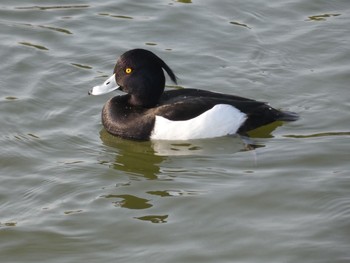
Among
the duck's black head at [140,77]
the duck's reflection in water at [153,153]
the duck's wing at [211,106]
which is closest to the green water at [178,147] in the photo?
the duck's reflection in water at [153,153]

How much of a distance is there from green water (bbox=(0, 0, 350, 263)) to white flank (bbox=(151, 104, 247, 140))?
0.31ft

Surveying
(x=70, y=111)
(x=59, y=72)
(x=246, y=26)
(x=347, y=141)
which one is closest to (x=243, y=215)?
(x=347, y=141)

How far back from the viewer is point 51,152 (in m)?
8.51

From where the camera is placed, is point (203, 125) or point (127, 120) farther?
point (127, 120)

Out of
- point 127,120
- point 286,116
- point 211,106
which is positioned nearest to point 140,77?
point 127,120

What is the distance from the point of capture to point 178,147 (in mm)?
8734

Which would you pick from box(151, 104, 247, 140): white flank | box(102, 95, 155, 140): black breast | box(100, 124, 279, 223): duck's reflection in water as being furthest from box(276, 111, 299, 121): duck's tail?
box(102, 95, 155, 140): black breast

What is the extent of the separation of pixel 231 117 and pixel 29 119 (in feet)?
6.40

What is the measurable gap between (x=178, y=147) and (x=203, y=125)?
330mm

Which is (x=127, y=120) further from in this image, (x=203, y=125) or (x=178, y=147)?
(x=203, y=125)

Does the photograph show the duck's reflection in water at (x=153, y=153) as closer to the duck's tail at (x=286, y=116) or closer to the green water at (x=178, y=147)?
the green water at (x=178, y=147)

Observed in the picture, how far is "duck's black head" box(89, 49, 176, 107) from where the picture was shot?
8984 mm

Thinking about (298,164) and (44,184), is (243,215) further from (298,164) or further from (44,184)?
(44,184)

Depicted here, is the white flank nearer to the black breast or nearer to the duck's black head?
the black breast
